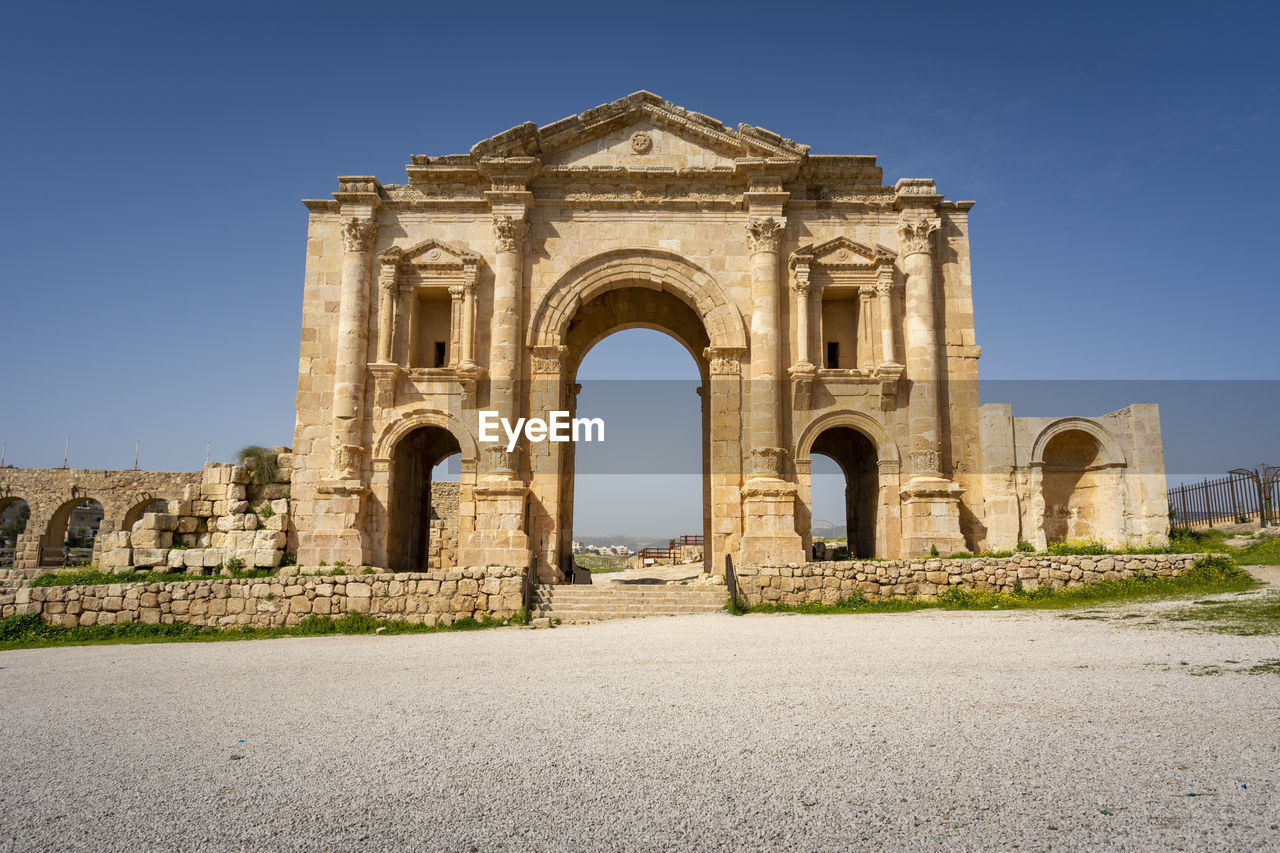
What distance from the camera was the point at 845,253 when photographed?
1842cm

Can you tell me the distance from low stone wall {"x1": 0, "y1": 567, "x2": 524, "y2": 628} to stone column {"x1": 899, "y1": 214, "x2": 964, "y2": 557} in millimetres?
8652

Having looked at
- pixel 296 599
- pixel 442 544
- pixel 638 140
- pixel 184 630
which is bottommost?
pixel 184 630

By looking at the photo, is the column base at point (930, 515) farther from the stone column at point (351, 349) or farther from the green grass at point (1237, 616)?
the stone column at point (351, 349)

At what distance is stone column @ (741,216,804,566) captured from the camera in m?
16.5

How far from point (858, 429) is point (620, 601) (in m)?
6.92

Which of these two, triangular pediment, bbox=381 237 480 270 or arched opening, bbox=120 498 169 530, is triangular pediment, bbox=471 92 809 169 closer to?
triangular pediment, bbox=381 237 480 270

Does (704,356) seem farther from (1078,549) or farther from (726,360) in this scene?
(1078,549)

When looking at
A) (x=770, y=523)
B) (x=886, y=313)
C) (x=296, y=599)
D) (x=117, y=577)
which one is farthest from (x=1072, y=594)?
(x=117, y=577)

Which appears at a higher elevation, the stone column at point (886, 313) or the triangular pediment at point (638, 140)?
the triangular pediment at point (638, 140)

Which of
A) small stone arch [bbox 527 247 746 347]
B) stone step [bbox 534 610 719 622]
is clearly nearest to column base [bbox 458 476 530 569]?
stone step [bbox 534 610 719 622]

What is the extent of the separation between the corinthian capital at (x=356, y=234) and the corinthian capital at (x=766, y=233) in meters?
8.81

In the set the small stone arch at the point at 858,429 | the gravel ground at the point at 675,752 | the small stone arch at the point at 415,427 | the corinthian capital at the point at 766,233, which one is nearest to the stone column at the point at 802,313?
the corinthian capital at the point at 766,233

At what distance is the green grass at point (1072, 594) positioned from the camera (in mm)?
13516

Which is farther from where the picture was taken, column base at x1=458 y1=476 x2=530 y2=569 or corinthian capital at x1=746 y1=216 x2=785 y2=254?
corinthian capital at x1=746 y1=216 x2=785 y2=254
